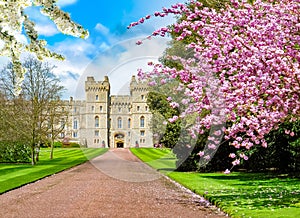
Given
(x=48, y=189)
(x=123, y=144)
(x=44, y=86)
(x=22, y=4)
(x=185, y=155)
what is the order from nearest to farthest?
(x=22, y=4), (x=48, y=189), (x=185, y=155), (x=44, y=86), (x=123, y=144)

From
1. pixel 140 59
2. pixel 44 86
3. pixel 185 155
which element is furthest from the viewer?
pixel 44 86

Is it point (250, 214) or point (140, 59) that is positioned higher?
point (140, 59)

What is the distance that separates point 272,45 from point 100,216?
5085 mm

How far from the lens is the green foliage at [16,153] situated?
30875 mm

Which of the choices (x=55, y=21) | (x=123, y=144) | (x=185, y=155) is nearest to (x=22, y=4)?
(x=55, y=21)

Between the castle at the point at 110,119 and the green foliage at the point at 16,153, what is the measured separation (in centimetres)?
4957

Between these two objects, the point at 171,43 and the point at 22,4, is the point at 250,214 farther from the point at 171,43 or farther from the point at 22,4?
the point at 171,43

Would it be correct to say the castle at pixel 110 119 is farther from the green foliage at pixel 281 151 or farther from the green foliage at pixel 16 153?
the green foliage at pixel 281 151

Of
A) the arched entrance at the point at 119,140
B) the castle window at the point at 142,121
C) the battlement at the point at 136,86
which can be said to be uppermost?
the battlement at the point at 136,86

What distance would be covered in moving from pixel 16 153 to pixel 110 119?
57.1 meters

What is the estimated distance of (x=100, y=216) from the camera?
9211mm

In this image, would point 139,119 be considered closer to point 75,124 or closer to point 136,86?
point 136,86

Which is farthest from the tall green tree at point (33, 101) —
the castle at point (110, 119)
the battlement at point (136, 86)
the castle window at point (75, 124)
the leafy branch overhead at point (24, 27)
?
the castle window at point (75, 124)

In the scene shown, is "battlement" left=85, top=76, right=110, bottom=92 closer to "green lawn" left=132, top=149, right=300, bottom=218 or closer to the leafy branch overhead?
"green lawn" left=132, top=149, right=300, bottom=218
